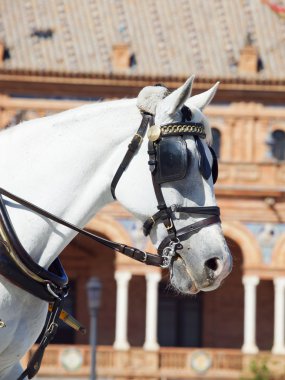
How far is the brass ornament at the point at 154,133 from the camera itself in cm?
655

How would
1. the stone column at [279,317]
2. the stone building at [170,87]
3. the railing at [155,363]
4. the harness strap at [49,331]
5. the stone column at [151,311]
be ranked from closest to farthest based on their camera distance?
the harness strap at [49,331], the railing at [155,363], the stone column at [151,311], the stone column at [279,317], the stone building at [170,87]

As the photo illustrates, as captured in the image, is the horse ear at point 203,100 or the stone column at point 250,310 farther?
the stone column at point 250,310

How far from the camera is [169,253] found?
21.3 feet

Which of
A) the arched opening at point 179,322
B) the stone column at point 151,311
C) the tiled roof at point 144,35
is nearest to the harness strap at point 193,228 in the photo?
the stone column at point 151,311

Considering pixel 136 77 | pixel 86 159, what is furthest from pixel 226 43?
pixel 86 159

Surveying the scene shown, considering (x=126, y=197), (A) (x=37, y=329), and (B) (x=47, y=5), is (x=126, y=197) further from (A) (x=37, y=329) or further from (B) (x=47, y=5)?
(B) (x=47, y=5)

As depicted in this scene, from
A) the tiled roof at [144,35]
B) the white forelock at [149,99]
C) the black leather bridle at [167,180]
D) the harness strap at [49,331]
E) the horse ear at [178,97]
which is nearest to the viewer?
the horse ear at [178,97]

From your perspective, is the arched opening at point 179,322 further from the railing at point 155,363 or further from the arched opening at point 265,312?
the railing at point 155,363

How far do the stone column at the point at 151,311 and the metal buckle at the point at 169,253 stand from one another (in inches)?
1467

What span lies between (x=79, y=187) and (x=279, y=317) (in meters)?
38.0

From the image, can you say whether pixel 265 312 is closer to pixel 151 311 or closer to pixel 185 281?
pixel 151 311

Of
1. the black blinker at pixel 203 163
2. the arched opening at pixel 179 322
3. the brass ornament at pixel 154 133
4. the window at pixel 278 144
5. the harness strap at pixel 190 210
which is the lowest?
the arched opening at pixel 179 322

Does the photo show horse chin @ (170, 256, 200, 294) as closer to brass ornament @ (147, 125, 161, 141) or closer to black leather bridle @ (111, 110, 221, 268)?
black leather bridle @ (111, 110, 221, 268)

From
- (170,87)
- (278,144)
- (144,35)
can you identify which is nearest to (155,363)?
(278,144)
